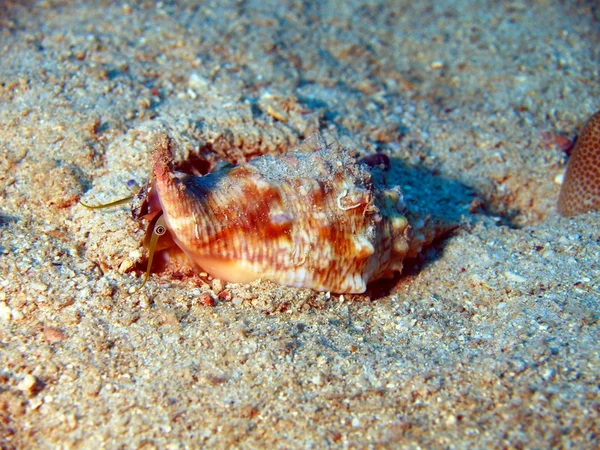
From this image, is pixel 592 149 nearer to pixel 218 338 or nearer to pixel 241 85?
pixel 241 85

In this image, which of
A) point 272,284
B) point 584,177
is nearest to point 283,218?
point 272,284

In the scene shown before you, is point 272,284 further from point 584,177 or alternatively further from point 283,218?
point 584,177

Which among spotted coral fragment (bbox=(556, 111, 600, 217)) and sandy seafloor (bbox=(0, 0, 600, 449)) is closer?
sandy seafloor (bbox=(0, 0, 600, 449))

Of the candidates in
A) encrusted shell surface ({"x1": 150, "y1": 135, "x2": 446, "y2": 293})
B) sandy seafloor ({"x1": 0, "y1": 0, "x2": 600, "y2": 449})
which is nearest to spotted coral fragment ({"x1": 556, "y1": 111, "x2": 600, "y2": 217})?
sandy seafloor ({"x1": 0, "y1": 0, "x2": 600, "y2": 449})

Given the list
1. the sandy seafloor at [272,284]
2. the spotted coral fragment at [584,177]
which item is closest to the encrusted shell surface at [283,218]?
the sandy seafloor at [272,284]

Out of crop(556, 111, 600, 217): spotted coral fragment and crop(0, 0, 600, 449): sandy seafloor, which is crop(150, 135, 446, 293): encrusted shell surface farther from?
crop(556, 111, 600, 217): spotted coral fragment
